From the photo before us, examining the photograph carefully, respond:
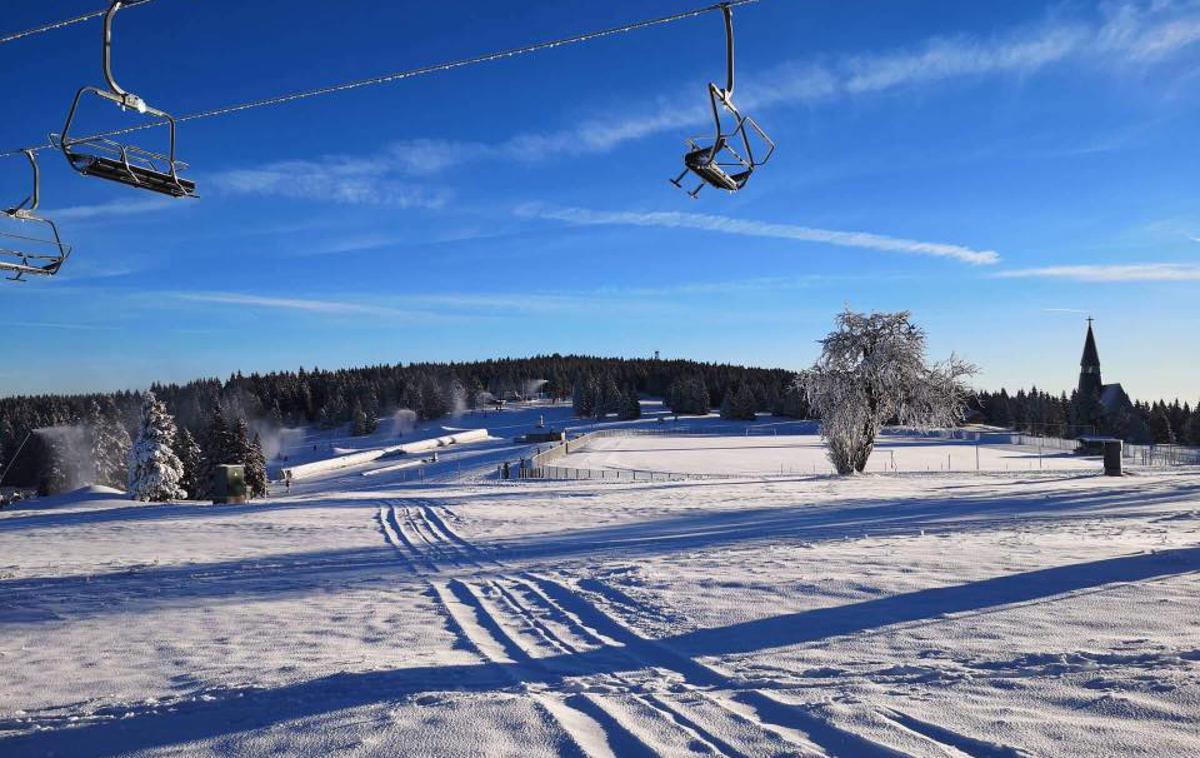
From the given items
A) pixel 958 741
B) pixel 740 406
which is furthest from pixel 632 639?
pixel 740 406

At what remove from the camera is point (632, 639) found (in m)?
8.34

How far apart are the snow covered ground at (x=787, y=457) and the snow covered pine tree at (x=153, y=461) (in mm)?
26917

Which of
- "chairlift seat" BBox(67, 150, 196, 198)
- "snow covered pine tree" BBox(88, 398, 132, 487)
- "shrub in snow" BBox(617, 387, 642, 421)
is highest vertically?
"chairlift seat" BBox(67, 150, 196, 198)

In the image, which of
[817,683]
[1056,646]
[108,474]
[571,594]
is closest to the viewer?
[817,683]

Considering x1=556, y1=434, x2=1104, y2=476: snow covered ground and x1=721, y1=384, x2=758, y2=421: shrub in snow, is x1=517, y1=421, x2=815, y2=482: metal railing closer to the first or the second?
x1=556, y1=434, x2=1104, y2=476: snow covered ground

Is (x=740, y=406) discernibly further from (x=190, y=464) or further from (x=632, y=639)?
(x=632, y=639)

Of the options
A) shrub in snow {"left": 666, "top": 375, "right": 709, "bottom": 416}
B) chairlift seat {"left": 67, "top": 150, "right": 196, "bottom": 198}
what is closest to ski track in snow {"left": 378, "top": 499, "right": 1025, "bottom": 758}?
chairlift seat {"left": 67, "top": 150, "right": 196, "bottom": 198}

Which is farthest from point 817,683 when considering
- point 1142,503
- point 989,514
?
point 1142,503

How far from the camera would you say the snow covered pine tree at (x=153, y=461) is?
4884cm

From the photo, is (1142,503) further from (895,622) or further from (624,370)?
(624,370)

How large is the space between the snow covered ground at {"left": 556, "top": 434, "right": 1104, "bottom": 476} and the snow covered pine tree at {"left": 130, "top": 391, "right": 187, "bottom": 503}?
88.3 feet

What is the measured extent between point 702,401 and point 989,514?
105 meters

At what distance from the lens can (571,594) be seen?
11.0 metres

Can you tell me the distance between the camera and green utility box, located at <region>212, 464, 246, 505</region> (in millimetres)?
29422
